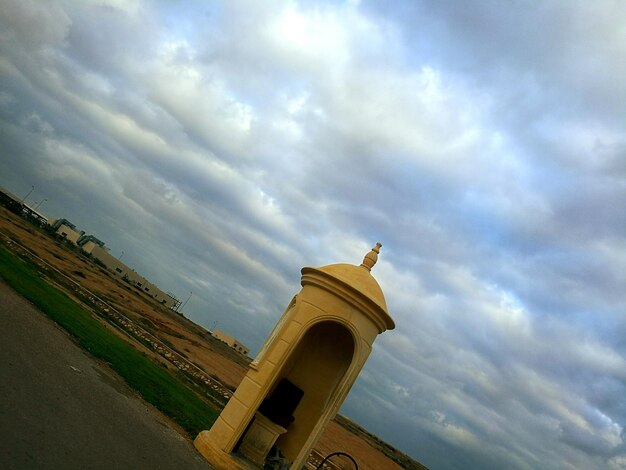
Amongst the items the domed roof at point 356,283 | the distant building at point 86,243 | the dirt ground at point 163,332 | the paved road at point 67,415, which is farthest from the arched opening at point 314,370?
the distant building at point 86,243

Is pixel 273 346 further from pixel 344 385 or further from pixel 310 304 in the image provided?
pixel 344 385

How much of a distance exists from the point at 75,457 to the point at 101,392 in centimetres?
373

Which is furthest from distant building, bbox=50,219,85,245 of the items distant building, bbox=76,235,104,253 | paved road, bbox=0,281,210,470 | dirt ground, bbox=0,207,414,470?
paved road, bbox=0,281,210,470

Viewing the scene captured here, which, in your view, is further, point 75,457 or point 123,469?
point 123,469

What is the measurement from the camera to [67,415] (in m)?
6.55

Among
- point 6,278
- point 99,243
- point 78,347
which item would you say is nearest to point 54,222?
point 99,243

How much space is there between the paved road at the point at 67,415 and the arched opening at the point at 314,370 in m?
3.61

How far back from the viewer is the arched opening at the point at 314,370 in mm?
12078

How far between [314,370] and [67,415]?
738cm

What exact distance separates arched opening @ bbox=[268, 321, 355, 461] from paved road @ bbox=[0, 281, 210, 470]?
361 centimetres

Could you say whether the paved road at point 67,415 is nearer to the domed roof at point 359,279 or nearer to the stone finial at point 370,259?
the domed roof at point 359,279

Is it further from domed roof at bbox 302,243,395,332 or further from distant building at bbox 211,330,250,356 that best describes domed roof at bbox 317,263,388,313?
distant building at bbox 211,330,250,356

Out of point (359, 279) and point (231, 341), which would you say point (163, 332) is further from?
point (231, 341)

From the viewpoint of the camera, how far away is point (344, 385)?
33.7 feet
